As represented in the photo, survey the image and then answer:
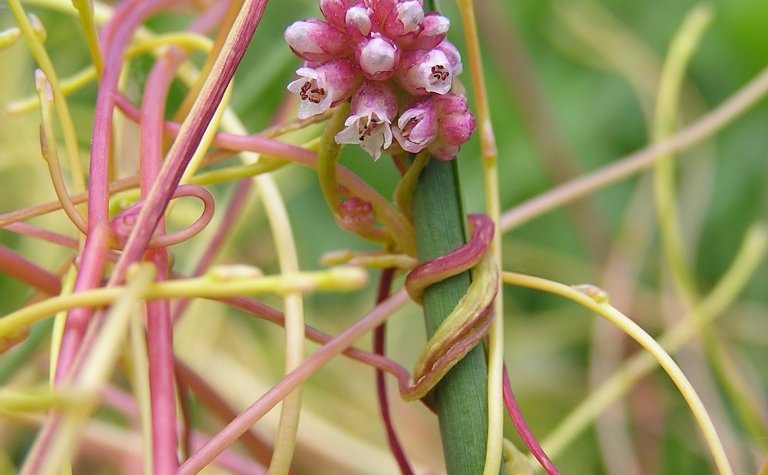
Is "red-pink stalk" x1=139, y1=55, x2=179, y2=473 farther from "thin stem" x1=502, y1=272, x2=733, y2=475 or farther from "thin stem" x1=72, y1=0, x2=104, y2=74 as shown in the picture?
"thin stem" x1=502, y1=272, x2=733, y2=475

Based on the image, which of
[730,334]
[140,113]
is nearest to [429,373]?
[140,113]

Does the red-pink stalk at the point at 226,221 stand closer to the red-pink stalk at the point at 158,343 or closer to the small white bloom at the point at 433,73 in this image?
the red-pink stalk at the point at 158,343

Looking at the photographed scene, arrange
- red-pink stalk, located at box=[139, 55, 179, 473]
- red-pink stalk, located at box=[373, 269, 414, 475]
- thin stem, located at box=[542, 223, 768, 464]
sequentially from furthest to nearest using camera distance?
thin stem, located at box=[542, 223, 768, 464] → red-pink stalk, located at box=[373, 269, 414, 475] → red-pink stalk, located at box=[139, 55, 179, 473]

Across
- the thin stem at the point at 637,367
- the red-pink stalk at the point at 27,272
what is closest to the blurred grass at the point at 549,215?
the thin stem at the point at 637,367

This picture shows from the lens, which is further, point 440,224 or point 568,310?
point 568,310

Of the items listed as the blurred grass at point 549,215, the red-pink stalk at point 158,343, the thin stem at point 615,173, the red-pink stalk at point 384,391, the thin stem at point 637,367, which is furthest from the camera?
the blurred grass at point 549,215

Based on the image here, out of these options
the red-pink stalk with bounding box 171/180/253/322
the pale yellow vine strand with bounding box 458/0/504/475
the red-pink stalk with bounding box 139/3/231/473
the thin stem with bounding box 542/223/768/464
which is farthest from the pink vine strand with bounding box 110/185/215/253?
the thin stem with bounding box 542/223/768/464

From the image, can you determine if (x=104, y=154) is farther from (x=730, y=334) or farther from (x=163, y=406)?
(x=730, y=334)
